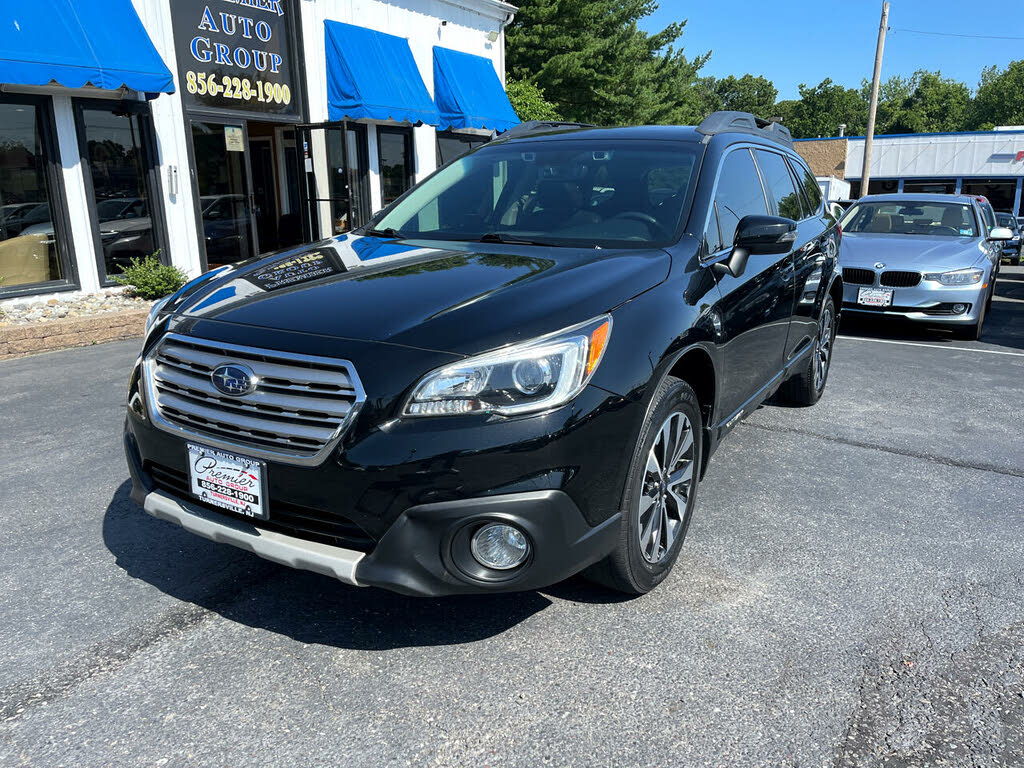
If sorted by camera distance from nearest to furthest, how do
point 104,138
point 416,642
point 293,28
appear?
point 416,642 < point 104,138 < point 293,28

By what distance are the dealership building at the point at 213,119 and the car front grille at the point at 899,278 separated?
807 centimetres

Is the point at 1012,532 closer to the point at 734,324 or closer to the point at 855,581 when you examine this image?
the point at 855,581

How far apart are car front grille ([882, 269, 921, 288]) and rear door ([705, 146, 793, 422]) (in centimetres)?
486

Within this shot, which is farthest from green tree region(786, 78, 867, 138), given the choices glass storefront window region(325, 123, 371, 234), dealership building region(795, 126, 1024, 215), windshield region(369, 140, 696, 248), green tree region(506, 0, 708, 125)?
windshield region(369, 140, 696, 248)

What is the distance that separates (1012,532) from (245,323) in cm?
350

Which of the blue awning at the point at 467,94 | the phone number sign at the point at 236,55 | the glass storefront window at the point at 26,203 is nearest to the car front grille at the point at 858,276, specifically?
the blue awning at the point at 467,94

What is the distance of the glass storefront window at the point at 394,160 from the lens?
14.6 metres

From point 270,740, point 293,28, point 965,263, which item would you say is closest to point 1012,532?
point 270,740

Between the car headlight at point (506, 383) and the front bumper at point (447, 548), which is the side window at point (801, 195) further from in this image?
the front bumper at point (447, 548)

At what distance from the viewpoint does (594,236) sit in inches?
134

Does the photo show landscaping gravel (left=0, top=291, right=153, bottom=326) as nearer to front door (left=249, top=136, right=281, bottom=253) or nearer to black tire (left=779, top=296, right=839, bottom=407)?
front door (left=249, top=136, right=281, bottom=253)

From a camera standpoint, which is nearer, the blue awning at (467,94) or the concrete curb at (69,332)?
the concrete curb at (69,332)

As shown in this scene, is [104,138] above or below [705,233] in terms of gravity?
above

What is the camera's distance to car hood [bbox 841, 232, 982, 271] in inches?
334
